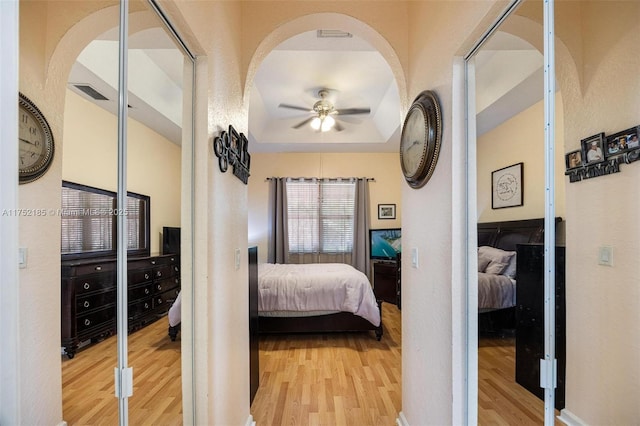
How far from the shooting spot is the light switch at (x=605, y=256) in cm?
76

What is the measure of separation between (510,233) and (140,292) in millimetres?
1398

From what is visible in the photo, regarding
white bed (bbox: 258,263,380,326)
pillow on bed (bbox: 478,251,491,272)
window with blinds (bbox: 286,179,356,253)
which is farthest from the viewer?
window with blinds (bbox: 286,179,356,253)

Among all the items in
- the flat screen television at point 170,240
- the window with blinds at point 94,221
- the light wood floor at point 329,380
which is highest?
the window with blinds at point 94,221

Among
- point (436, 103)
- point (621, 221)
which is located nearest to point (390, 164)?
point (436, 103)

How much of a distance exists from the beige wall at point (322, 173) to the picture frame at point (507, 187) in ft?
15.4

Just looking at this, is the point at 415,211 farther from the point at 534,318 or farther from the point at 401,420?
the point at 401,420

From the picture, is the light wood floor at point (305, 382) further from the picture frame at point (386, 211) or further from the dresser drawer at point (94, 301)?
the picture frame at point (386, 211)

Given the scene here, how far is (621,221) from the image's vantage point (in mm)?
735

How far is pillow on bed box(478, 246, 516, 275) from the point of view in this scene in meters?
1.20

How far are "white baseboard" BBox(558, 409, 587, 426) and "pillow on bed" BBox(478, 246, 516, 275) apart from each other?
483mm

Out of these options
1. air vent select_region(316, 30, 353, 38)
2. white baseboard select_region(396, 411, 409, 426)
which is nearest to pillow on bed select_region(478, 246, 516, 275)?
white baseboard select_region(396, 411, 409, 426)

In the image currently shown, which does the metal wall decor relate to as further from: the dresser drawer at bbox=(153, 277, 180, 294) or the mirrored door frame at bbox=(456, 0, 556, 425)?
the mirrored door frame at bbox=(456, 0, 556, 425)

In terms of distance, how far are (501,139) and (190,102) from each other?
136 cm

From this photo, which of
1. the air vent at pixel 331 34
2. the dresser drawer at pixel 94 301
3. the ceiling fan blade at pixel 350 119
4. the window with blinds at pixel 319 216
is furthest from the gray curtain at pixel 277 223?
→ the dresser drawer at pixel 94 301
